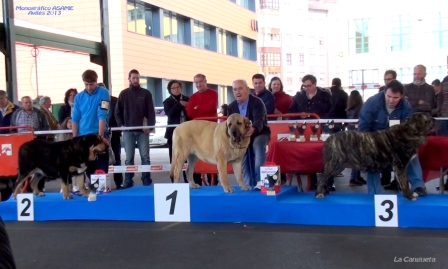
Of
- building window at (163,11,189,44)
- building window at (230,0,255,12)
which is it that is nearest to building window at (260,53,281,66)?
building window at (230,0,255,12)

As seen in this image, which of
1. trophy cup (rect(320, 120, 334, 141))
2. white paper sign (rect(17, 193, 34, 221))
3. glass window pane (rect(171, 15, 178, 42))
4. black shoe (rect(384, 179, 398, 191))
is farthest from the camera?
glass window pane (rect(171, 15, 178, 42))

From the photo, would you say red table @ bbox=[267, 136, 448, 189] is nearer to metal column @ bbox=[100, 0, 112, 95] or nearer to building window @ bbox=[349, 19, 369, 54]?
metal column @ bbox=[100, 0, 112, 95]

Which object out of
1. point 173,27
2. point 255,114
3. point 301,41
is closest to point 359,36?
point 301,41

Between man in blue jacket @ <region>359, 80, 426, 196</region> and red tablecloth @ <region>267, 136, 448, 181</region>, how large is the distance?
0.47m

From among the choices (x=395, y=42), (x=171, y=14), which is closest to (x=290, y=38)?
(x=395, y=42)

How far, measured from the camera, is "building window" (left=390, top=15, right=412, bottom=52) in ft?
131

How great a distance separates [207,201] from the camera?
228 inches

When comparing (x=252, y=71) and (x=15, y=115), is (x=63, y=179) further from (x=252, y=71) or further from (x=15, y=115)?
(x=252, y=71)

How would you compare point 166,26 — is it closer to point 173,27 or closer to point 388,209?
point 173,27

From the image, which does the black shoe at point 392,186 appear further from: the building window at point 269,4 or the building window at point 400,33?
the building window at point 269,4

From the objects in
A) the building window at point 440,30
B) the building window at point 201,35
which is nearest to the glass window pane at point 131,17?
the building window at point 201,35

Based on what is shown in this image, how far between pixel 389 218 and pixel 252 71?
3093 centimetres

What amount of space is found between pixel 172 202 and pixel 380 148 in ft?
7.35

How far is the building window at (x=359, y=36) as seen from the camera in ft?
136
